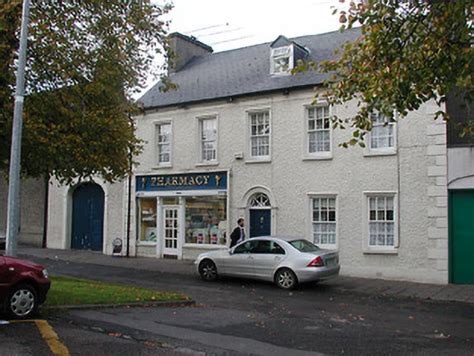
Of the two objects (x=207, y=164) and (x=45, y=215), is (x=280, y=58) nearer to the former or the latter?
(x=207, y=164)

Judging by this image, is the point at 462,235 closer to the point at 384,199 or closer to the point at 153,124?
the point at 384,199

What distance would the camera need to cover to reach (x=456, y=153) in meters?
15.9

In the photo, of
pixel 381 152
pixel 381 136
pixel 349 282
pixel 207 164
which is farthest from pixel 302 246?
pixel 207 164

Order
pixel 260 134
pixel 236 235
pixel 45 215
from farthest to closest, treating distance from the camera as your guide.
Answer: pixel 45 215, pixel 260 134, pixel 236 235

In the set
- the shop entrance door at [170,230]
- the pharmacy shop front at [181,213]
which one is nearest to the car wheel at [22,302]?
the pharmacy shop front at [181,213]

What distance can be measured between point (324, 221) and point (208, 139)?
5897 millimetres

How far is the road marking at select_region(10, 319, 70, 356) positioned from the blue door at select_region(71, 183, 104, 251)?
15.7 m

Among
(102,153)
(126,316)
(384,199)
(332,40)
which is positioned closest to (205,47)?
(332,40)

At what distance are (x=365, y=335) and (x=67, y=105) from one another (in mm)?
8291

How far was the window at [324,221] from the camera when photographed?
58.7ft

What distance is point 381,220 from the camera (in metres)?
17.0

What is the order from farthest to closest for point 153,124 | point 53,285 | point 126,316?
point 153,124
point 53,285
point 126,316

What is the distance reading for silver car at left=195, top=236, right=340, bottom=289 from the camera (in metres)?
13.9

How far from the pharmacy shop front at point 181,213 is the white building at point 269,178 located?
2.0 inches
